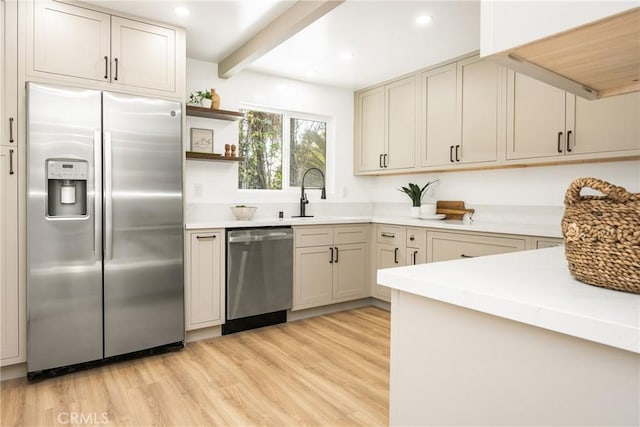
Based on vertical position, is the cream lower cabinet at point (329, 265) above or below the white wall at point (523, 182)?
below

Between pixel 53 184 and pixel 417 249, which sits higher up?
pixel 53 184

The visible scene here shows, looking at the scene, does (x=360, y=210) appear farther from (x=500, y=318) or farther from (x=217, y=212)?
(x=500, y=318)

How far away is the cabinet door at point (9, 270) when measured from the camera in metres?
2.39

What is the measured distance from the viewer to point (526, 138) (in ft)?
10.2

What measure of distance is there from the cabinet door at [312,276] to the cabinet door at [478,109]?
61.8 inches

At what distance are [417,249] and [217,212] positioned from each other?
1922 millimetres

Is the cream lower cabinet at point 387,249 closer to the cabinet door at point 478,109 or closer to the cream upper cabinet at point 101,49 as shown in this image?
the cabinet door at point 478,109

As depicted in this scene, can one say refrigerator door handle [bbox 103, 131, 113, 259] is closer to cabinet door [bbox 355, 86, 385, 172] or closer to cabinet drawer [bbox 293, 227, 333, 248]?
cabinet drawer [bbox 293, 227, 333, 248]

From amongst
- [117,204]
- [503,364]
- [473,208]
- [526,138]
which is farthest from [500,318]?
[473,208]

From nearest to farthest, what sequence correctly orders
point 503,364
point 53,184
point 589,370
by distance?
point 589,370 → point 503,364 → point 53,184

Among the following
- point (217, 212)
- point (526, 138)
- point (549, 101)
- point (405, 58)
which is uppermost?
point (405, 58)

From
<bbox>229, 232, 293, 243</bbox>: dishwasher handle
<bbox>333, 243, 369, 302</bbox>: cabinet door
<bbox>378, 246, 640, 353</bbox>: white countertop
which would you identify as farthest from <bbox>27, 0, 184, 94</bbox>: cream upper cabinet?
<bbox>378, 246, 640, 353</bbox>: white countertop

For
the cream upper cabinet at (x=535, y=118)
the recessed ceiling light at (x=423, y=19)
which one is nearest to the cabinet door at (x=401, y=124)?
the cream upper cabinet at (x=535, y=118)

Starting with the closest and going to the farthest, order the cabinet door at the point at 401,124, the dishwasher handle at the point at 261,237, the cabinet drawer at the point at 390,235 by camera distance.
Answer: the dishwasher handle at the point at 261,237
the cabinet drawer at the point at 390,235
the cabinet door at the point at 401,124
